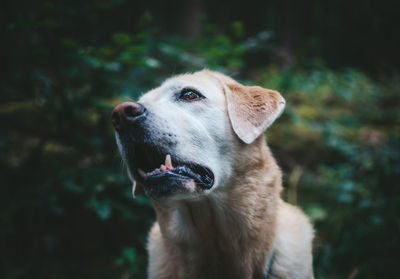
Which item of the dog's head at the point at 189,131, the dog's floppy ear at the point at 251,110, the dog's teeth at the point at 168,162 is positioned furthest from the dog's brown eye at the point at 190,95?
the dog's teeth at the point at 168,162

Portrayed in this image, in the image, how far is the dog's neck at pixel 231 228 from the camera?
180 cm

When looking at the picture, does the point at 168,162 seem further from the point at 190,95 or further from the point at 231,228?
the point at 231,228

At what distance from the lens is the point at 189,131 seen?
5.56 feet

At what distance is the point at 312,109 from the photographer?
19.0ft

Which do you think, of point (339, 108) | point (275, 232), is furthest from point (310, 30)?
point (275, 232)

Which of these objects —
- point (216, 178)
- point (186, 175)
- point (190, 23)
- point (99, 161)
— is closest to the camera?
point (186, 175)

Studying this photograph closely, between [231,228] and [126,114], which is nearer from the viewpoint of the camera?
[126,114]

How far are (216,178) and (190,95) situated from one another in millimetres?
604

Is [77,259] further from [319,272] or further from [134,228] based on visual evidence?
[319,272]

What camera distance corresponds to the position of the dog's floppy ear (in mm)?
1827

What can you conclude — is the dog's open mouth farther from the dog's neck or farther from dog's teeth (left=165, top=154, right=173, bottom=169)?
the dog's neck

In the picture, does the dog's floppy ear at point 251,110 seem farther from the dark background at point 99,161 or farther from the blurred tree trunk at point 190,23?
the blurred tree trunk at point 190,23

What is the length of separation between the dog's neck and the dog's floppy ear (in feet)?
0.44

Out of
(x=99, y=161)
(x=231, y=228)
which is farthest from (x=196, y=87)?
(x=99, y=161)
